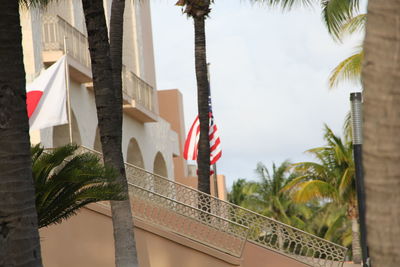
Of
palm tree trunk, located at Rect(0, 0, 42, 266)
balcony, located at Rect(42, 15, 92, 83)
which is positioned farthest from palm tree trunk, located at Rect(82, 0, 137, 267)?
balcony, located at Rect(42, 15, 92, 83)

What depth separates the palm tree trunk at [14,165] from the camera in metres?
8.98

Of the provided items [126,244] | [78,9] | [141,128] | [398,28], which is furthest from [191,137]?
[398,28]

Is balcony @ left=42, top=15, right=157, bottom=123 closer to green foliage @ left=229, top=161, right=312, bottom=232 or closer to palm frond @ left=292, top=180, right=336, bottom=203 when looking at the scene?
palm frond @ left=292, top=180, right=336, bottom=203

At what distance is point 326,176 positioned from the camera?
1634 inches

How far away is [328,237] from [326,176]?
19664 mm

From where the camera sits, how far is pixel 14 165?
9.00 meters

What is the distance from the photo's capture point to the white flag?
1791 centimetres

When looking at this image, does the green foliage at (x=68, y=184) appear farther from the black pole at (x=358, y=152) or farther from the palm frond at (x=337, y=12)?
the palm frond at (x=337, y=12)

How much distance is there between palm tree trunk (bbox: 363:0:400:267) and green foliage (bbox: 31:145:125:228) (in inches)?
296

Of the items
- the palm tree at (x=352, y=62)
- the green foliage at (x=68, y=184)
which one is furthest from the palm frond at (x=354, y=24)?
the green foliage at (x=68, y=184)

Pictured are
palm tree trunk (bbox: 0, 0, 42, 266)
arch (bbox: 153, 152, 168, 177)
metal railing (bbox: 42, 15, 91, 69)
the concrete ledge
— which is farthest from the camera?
arch (bbox: 153, 152, 168, 177)

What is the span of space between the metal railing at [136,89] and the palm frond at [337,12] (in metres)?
8.07

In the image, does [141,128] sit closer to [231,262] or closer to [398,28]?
[231,262]

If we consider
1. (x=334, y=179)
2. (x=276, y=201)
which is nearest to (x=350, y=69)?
(x=334, y=179)
